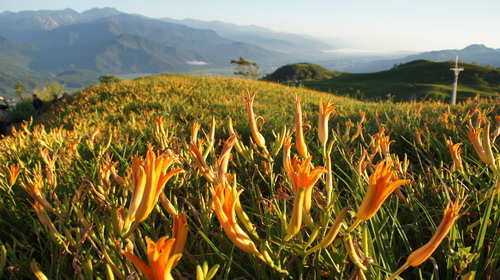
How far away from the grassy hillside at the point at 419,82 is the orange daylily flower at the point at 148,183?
26060 millimetres

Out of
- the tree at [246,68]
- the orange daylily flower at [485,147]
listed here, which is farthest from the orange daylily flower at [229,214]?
the tree at [246,68]

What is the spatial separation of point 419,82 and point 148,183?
126ft

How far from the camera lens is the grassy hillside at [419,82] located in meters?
27.8

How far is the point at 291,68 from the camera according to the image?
219ft

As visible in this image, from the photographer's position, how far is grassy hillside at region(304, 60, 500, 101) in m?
27.8

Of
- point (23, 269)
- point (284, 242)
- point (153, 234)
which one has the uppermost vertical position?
point (284, 242)

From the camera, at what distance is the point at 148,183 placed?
2.24 ft

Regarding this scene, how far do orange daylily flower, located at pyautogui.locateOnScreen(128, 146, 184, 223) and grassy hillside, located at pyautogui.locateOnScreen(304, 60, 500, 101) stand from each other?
2606cm

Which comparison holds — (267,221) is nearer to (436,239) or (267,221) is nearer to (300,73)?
(436,239)

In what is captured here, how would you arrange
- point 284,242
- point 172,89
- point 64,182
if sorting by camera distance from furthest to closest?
1. point 172,89
2. point 64,182
3. point 284,242

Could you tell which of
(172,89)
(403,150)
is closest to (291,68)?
(172,89)

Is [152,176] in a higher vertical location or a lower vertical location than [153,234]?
higher

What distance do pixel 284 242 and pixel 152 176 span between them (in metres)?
0.35

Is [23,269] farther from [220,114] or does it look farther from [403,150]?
[220,114]
